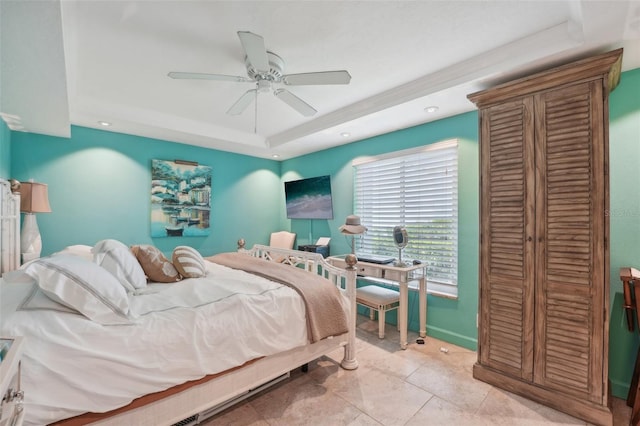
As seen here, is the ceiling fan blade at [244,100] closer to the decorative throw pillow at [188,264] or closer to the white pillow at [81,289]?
the decorative throw pillow at [188,264]

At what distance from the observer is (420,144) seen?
3264 mm

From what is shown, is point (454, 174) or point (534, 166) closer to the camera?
point (534, 166)

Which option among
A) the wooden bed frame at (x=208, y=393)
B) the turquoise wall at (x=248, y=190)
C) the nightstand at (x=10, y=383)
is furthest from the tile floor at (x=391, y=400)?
the nightstand at (x=10, y=383)

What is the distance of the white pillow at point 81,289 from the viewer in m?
1.34

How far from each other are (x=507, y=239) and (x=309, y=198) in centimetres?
288

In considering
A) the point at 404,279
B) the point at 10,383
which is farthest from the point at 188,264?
the point at 404,279

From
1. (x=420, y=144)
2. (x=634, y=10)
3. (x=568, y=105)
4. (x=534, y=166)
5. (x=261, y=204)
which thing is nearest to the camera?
(x=634, y=10)

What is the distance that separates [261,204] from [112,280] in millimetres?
3523

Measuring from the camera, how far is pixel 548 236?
196cm

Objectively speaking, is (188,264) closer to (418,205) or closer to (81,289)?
(81,289)

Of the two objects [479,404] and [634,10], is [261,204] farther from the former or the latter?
[634,10]

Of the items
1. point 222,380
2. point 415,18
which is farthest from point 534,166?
point 222,380

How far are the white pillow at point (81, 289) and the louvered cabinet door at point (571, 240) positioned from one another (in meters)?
2.64

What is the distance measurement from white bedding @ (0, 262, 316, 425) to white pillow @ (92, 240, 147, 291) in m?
0.12
